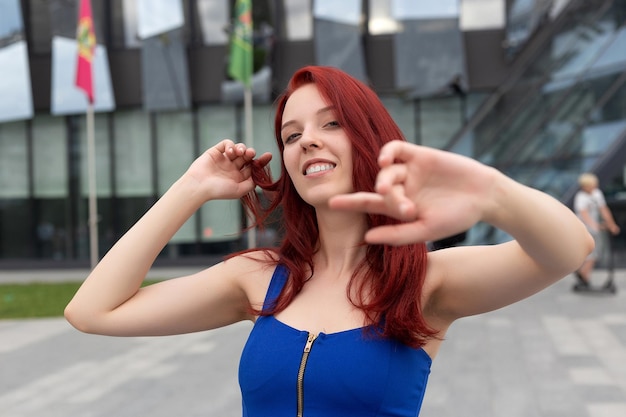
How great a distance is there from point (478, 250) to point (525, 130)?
1406 cm

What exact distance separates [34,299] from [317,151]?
11816 millimetres

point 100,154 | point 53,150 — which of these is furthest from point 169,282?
point 53,150

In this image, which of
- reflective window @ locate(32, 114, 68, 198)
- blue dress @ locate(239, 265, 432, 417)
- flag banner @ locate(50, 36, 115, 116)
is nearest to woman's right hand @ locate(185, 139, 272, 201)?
blue dress @ locate(239, 265, 432, 417)

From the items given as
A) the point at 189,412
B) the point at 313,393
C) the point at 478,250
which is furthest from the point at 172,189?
the point at 189,412

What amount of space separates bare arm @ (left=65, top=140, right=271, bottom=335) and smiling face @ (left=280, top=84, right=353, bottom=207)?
287 millimetres

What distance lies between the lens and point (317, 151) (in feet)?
6.09

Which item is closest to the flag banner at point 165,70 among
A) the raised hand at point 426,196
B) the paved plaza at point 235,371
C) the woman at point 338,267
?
the paved plaza at point 235,371

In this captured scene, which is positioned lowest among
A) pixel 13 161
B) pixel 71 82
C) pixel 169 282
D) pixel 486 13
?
pixel 13 161

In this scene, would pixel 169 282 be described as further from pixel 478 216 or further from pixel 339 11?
pixel 339 11

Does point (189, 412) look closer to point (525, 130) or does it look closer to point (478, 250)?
point (478, 250)

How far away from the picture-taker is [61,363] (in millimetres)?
7062

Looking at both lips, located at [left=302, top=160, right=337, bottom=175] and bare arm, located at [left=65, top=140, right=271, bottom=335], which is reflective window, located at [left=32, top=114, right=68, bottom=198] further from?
lips, located at [left=302, top=160, right=337, bottom=175]

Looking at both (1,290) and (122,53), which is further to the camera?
(122,53)

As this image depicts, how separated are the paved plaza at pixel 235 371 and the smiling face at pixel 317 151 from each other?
3.69m
